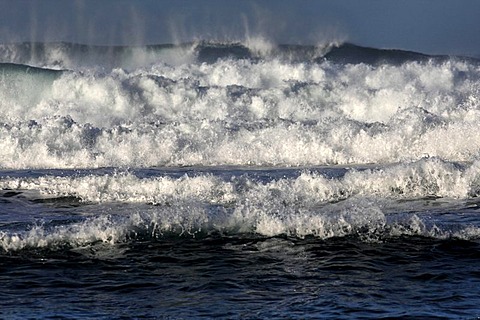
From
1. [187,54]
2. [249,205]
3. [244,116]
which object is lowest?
[249,205]

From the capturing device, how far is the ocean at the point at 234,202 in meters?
8.90

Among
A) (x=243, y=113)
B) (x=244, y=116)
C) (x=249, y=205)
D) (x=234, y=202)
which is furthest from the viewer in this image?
(x=243, y=113)

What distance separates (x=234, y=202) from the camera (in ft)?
44.2

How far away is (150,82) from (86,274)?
1771 cm

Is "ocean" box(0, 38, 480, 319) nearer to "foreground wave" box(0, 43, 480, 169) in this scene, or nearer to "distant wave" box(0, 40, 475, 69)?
"foreground wave" box(0, 43, 480, 169)

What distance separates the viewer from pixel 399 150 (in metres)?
19.6

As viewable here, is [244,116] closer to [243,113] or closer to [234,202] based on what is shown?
[243,113]

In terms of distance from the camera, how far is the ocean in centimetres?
890

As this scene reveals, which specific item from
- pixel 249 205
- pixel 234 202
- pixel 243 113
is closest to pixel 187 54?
pixel 243 113

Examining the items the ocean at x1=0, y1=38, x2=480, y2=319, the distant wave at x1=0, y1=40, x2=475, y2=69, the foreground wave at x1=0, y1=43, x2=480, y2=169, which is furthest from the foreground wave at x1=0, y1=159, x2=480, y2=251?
the distant wave at x1=0, y1=40, x2=475, y2=69

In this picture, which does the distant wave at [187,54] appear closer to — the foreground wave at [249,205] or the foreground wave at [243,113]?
the foreground wave at [243,113]

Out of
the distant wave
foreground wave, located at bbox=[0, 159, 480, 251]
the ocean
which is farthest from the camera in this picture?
the distant wave

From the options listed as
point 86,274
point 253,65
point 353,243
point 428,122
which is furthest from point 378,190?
point 253,65

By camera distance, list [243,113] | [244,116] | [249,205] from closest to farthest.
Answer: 1. [249,205]
2. [244,116]
3. [243,113]
